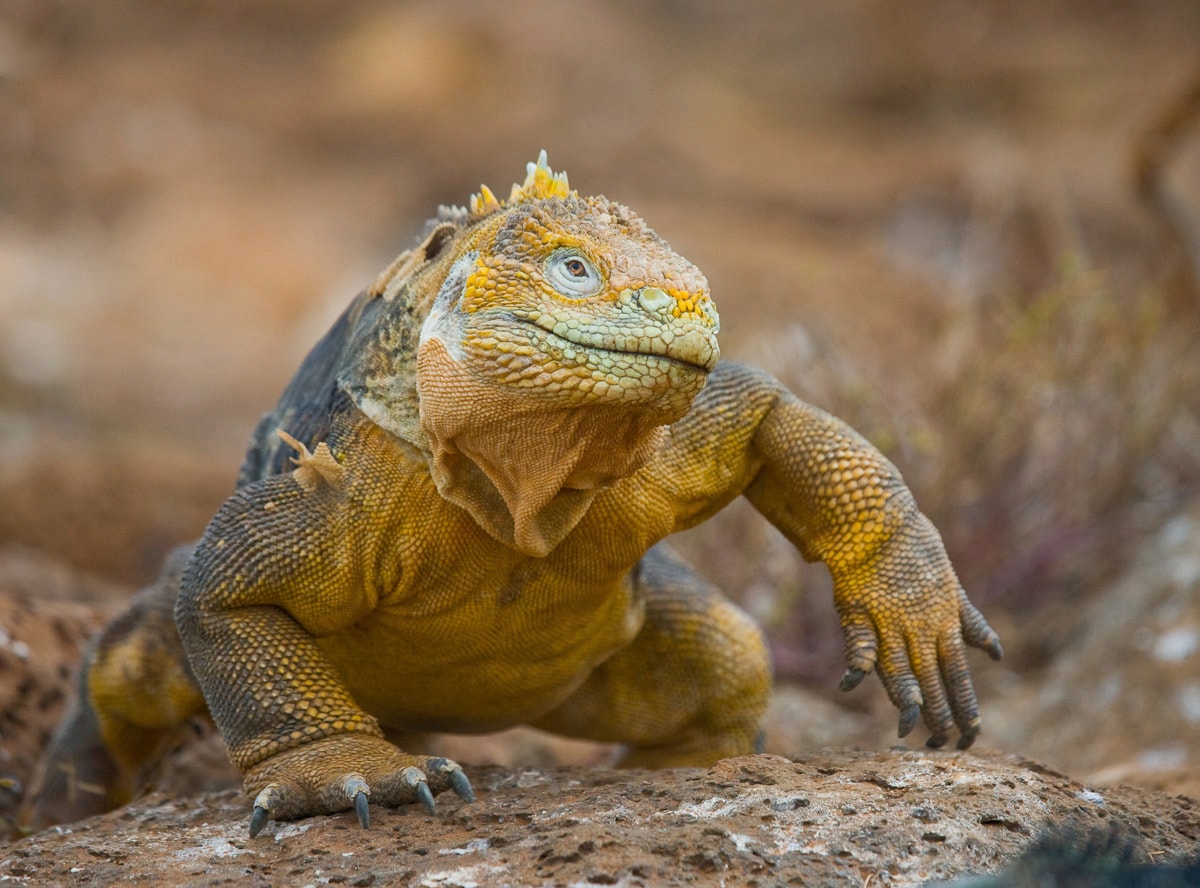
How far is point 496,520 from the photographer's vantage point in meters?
3.78

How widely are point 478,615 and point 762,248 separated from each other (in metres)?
13.5

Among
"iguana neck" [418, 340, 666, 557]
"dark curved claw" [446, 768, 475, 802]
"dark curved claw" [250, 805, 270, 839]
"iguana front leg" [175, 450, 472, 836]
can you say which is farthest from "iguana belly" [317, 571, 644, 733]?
"dark curved claw" [250, 805, 270, 839]

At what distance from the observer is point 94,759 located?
16.9ft

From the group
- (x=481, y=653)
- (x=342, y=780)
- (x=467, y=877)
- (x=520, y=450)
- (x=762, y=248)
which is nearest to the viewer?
(x=467, y=877)

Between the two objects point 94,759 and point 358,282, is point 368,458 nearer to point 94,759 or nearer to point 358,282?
point 94,759

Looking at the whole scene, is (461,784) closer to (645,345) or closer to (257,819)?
(257,819)

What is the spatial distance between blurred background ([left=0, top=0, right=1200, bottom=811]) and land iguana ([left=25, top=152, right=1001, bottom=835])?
1.34 metres

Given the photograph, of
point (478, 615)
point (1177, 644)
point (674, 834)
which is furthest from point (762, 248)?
point (674, 834)

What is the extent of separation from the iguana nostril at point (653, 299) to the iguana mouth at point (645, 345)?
0.25ft

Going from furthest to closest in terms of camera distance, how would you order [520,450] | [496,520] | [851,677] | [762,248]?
[762,248], [851,677], [496,520], [520,450]

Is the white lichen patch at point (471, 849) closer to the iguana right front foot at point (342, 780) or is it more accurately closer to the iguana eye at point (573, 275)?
the iguana right front foot at point (342, 780)

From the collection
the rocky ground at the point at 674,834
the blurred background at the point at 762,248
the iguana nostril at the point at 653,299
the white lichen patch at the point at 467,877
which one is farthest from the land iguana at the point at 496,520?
the blurred background at the point at 762,248

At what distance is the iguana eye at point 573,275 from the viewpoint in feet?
10.9

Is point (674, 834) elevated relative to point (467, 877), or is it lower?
elevated
